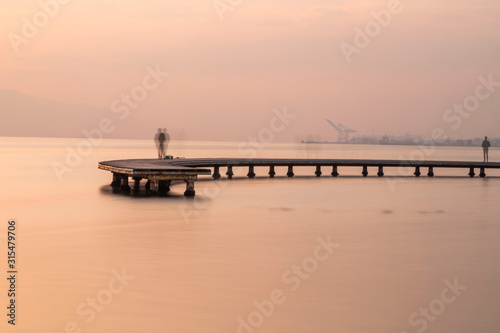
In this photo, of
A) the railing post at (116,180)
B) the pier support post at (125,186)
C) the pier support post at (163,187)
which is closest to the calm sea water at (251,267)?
the pier support post at (163,187)

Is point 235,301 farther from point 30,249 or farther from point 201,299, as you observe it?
point 30,249

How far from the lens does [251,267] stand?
686 inches

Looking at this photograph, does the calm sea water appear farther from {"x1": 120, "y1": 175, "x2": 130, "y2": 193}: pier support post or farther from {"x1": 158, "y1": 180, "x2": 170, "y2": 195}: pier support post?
{"x1": 120, "y1": 175, "x2": 130, "y2": 193}: pier support post

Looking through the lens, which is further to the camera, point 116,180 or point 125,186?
point 116,180

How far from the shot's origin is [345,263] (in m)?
18.2

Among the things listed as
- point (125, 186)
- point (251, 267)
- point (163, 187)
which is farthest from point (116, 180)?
point (251, 267)

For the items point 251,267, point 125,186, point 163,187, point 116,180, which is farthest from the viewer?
point 116,180

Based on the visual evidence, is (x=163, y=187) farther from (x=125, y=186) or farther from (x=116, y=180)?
(x=116, y=180)

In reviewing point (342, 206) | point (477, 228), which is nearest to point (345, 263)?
point (477, 228)

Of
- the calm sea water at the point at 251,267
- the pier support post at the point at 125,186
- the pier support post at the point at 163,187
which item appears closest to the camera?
the calm sea water at the point at 251,267

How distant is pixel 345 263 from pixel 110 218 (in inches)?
502

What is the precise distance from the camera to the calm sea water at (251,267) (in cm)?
1245

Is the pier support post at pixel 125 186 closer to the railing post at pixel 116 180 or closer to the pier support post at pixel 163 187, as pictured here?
the railing post at pixel 116 180

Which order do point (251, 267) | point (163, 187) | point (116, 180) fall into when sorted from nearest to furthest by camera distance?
point (251, 267)
point (163, 187)
point (116, 180)
